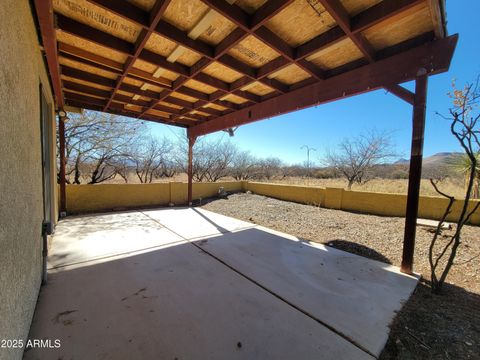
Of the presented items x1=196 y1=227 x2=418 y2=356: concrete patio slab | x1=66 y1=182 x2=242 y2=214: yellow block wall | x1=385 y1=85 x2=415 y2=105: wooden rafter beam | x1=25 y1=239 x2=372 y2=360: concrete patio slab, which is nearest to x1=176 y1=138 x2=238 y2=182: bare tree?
x1=66 y1=182 x2=242 y2=214: yellow block wall

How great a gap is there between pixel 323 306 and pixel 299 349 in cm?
61

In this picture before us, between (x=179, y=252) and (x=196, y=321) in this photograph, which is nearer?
(x=196, y=321)

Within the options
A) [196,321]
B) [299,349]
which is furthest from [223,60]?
[299,349]

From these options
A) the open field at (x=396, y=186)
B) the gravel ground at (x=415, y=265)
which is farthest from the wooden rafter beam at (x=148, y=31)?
the open field at (x=396, y=186)

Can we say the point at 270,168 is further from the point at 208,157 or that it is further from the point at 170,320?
the point at 170,320

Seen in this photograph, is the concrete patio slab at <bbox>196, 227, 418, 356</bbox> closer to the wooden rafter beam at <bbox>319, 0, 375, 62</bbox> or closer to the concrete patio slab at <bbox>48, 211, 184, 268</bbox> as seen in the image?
the concrete patio slab at <bbox>48, 211, 184, 268</bbox>

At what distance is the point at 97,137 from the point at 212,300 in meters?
8.21

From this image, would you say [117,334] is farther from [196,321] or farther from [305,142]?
[305,142]

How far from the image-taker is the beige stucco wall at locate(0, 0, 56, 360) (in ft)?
3.32

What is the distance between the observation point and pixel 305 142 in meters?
14.1

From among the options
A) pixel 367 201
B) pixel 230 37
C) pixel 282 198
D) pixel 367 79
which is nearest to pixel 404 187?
pixel 367 201

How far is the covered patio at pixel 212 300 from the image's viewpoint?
4.78ft

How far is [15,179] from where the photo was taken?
123cm

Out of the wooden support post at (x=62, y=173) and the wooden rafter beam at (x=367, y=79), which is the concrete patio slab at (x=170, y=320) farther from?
the wooden support post at (x=62, y=173)
